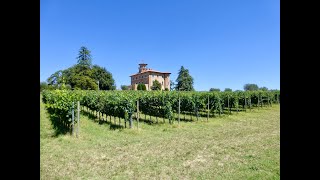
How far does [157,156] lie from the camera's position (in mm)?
7840

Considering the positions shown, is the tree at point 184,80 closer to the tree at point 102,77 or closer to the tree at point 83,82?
the tree at point 102,77

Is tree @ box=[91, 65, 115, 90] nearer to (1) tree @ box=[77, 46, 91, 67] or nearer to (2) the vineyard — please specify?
(1) tree @ box=[77, 46, 91, 67]

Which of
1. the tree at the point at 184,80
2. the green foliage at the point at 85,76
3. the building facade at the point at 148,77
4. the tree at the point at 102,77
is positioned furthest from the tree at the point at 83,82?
the tree at the point at 184,80

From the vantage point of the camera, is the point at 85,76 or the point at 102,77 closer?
the point at 85,76

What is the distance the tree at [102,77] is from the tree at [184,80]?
2060cm

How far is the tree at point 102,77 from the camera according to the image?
69188mm

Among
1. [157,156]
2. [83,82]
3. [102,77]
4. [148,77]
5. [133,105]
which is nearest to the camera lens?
[157,156]

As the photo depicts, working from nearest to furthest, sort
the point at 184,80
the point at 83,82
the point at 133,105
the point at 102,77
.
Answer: the point at 133,105 < the point at 83,82 < the point at 102,77 < the point at 184,80

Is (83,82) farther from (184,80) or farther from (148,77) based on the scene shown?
(184,80)

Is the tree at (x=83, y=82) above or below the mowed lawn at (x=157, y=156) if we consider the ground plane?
above

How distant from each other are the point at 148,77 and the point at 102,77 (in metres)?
14.1

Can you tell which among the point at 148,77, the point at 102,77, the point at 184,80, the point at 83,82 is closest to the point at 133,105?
the point at 83,82
